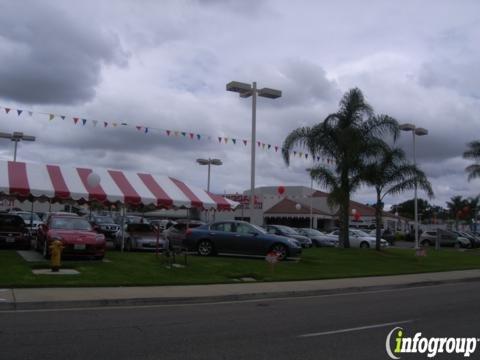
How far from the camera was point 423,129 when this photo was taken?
35.1 metres

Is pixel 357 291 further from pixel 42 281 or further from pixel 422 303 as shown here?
pixel 42 281

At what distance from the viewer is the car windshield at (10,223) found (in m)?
20.9

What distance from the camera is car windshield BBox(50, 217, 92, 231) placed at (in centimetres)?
1862

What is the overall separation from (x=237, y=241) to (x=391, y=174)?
11.7 meters

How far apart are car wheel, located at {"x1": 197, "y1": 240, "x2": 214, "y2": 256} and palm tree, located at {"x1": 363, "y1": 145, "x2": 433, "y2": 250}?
10.8 m

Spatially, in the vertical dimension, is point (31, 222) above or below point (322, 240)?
above

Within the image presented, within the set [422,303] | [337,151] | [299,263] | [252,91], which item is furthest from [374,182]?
[422,303]

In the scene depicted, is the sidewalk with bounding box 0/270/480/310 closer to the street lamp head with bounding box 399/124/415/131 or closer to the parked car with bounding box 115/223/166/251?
the parked car with bounding box 115/223/166/251

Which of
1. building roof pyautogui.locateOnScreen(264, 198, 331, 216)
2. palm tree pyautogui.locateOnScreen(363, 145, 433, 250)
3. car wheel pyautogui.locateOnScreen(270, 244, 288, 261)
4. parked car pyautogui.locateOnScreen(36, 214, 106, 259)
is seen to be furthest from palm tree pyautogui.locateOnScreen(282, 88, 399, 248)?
building roof pyautogui.locateOnScreen(264, 198, 331, 216)

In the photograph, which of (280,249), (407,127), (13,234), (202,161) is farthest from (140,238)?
(202,161)

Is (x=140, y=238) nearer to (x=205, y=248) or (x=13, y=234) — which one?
(x=205, y=248)

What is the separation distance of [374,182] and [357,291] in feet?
46.9

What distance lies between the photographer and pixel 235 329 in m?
9.08

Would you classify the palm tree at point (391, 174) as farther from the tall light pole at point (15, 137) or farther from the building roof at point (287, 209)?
the building roof at point (287, 209)
